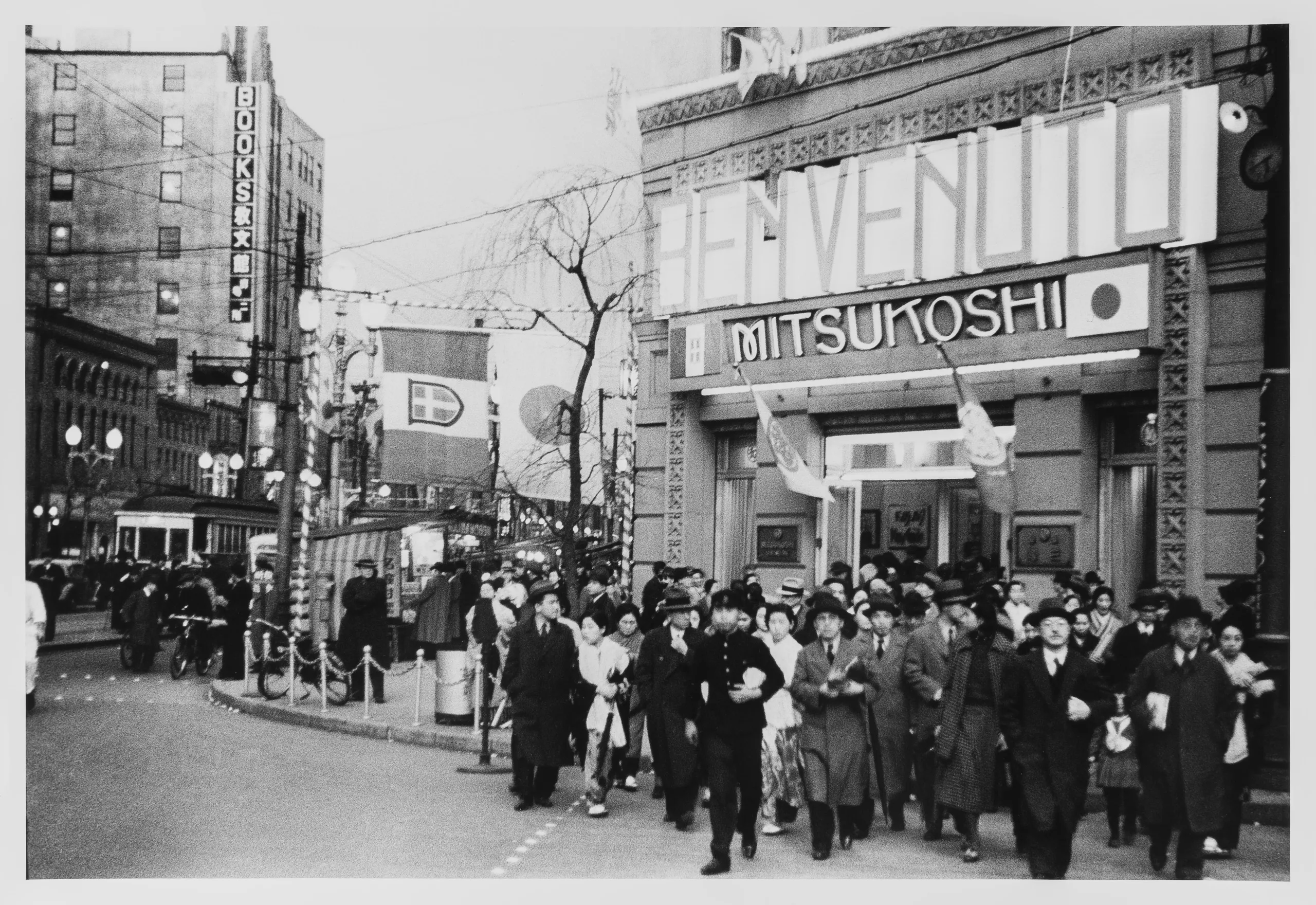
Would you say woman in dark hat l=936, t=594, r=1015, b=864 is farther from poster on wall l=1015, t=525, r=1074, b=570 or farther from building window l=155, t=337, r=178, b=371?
building window l=155, t=337, r=178, b=371

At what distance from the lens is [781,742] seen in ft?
36.5

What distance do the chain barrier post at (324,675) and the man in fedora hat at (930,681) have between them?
8883mm

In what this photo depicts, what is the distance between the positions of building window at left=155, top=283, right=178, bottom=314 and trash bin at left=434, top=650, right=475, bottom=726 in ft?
140

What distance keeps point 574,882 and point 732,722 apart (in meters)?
1.55

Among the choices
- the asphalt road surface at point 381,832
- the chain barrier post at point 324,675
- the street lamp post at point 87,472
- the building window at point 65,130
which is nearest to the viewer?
the asphalt road surface at point 381,832

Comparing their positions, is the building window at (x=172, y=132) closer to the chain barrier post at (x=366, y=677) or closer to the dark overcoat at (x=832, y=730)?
the chain barrier post at (x=366, y=677)

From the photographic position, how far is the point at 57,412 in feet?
170

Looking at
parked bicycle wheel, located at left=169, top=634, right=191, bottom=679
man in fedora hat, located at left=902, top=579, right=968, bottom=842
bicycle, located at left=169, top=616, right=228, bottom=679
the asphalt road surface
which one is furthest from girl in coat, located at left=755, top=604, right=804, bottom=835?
parked bicycle wheel, located at left=169, top=634, right=191, bottom=679

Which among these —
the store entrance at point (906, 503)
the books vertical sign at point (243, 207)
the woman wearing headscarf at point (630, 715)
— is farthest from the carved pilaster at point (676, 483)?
the books vertical sign at point (243, 207)

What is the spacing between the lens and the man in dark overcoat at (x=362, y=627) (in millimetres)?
18812

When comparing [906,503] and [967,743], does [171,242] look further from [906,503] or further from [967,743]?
[967,743]

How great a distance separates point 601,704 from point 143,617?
13.9 m

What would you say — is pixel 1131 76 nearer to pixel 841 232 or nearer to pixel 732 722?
pixel 841 232

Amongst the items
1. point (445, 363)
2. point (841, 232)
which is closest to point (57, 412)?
point (445, 363)
